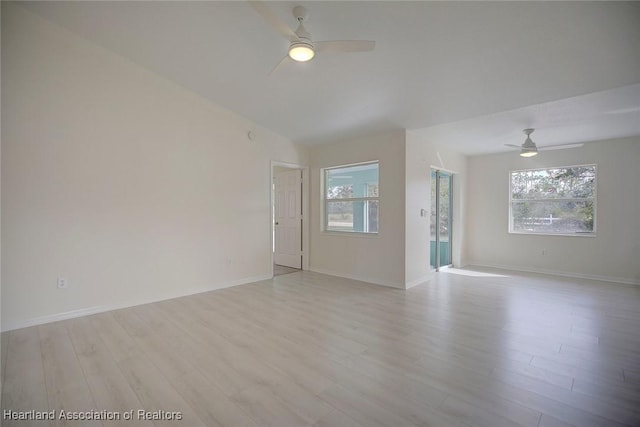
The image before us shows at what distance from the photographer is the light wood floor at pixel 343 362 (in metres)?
1.79

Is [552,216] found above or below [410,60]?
below

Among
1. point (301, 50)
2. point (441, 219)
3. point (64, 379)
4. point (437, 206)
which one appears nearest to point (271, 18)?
point (301, 50)

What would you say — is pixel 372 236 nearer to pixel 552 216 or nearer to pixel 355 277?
pixel 355 277

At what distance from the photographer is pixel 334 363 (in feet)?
7.62

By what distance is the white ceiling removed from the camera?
92.7 inches

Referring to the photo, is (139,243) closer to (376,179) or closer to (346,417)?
(346,417)

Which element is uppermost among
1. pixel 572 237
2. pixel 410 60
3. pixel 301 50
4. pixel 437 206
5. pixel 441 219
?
pixel 410 60

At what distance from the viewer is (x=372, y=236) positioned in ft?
16.3

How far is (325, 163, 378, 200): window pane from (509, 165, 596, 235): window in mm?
3278

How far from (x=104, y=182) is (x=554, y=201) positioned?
7.61m

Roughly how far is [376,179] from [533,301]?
289 centimetres

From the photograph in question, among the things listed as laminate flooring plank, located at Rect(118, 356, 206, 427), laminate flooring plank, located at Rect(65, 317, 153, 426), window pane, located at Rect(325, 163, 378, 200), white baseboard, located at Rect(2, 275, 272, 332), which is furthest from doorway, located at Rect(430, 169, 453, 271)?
laminate flooring plank, located at Rect(65, 317, 153, 426)

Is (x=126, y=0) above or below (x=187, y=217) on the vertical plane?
above

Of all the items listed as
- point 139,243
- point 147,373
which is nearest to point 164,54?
point 139,243
